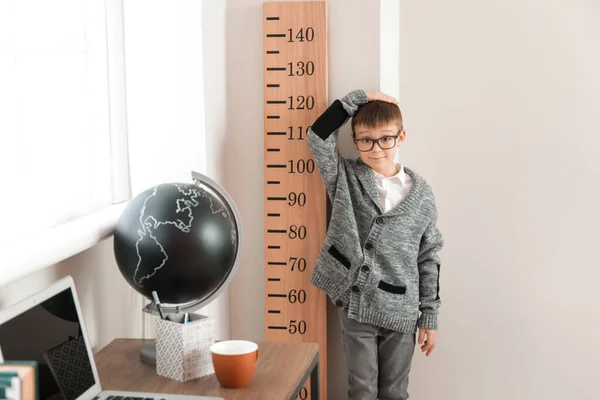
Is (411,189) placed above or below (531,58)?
below

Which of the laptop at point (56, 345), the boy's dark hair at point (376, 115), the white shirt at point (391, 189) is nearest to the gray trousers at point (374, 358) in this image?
the white shirt at point (391, 189)

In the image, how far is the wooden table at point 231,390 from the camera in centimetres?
186

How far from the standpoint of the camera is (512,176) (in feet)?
10.5

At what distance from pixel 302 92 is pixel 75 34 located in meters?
0.87

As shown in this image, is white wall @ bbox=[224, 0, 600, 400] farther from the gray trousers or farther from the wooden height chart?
the gray trousers

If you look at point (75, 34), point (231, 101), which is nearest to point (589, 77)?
point (231, 101)

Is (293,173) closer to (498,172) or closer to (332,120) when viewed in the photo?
(332,120)

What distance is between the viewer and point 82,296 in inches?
87.3

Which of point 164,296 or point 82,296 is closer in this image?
point 164,296

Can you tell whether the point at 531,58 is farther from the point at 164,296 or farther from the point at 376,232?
the point at 164,296

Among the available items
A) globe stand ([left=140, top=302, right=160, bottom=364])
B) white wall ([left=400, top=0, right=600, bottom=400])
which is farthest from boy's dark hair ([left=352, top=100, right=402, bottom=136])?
globe stand ([left=140, top=302, right=160, bottom=364])

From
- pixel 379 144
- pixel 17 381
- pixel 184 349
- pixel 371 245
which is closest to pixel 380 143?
pixel 379 144

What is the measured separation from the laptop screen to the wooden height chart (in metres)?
1.34

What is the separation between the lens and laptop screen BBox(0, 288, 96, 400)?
5.05 feet
